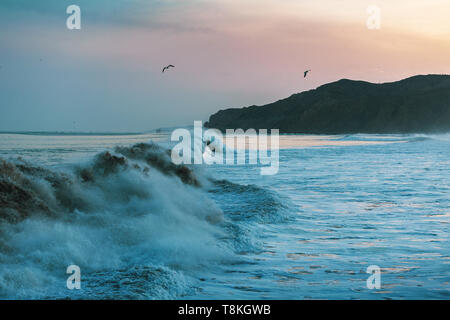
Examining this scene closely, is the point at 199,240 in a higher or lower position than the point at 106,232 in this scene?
lower

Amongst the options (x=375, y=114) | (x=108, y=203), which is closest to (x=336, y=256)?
(x=108, y=203)

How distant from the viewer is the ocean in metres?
5.20

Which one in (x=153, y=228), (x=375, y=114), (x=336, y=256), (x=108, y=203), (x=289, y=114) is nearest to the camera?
(x=336, y=256)

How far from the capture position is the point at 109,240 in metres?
6.71

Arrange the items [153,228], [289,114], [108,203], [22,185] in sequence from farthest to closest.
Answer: [289,114]
[108,203]
[22,185]
[153,228]

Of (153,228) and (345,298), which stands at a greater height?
(153,228)

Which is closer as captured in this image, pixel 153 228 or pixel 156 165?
pixel 153 228

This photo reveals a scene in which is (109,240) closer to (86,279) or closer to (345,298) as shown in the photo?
(86,279)

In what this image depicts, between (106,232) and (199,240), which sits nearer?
(106,232)

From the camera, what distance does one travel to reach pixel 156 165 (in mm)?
16938

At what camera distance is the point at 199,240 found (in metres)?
7.21

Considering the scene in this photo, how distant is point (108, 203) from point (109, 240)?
2661 mm

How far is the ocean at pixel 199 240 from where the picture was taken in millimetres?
5195
